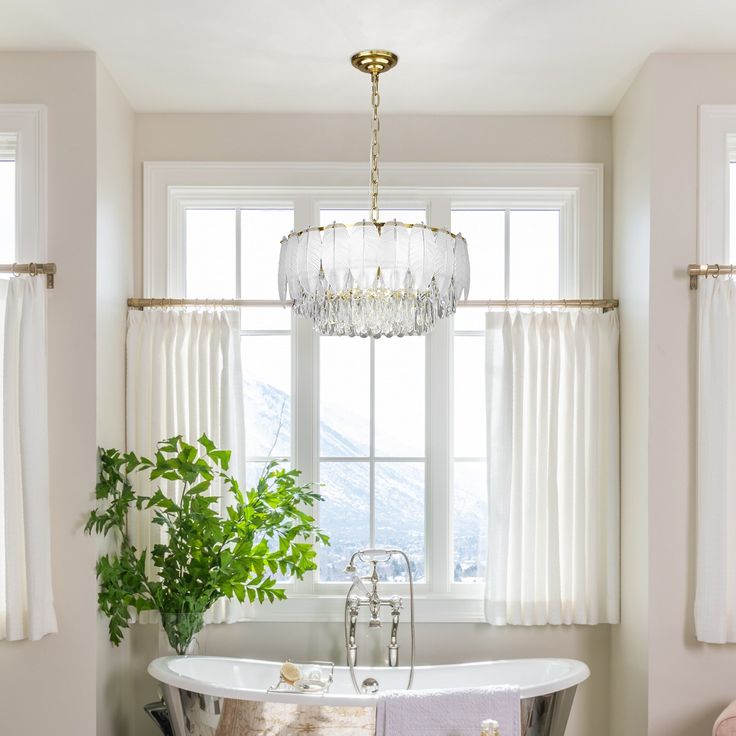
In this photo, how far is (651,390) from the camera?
9.21ft

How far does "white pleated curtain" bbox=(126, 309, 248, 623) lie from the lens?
10.6 ft

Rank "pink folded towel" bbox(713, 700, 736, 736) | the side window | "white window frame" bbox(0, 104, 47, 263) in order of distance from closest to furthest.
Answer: "pink folded towel" bbox(713, 700, 736, 736) → "white window frame" bbox(0, 104, 47, 263) → the side window

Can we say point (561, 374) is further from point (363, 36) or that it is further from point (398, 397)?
point (363, 36)

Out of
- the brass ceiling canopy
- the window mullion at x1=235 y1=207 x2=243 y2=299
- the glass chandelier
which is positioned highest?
the brass ceiling canopy

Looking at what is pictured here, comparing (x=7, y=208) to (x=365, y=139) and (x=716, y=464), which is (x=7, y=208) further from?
(x=716, y=464)

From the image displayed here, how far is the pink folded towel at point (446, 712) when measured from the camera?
2.50m

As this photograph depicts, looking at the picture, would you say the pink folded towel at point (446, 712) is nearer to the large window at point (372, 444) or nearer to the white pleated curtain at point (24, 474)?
the large window at point (372, 444)

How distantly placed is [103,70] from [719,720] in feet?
10.0

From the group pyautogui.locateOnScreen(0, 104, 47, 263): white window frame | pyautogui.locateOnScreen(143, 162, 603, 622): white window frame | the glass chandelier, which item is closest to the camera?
the glass chandelier

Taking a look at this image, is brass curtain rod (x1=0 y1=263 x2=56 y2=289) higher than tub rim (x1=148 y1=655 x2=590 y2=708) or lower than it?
higher

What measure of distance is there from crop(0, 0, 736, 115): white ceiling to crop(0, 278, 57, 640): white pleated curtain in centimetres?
88

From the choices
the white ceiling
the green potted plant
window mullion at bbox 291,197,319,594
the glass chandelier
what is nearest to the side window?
the white ceiling

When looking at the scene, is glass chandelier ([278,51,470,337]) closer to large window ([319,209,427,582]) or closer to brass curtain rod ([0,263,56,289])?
brass curtain rod ([0,263,56,289])

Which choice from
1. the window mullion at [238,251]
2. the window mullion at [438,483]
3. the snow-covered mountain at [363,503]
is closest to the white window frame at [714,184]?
the window mullion at [438,483]
